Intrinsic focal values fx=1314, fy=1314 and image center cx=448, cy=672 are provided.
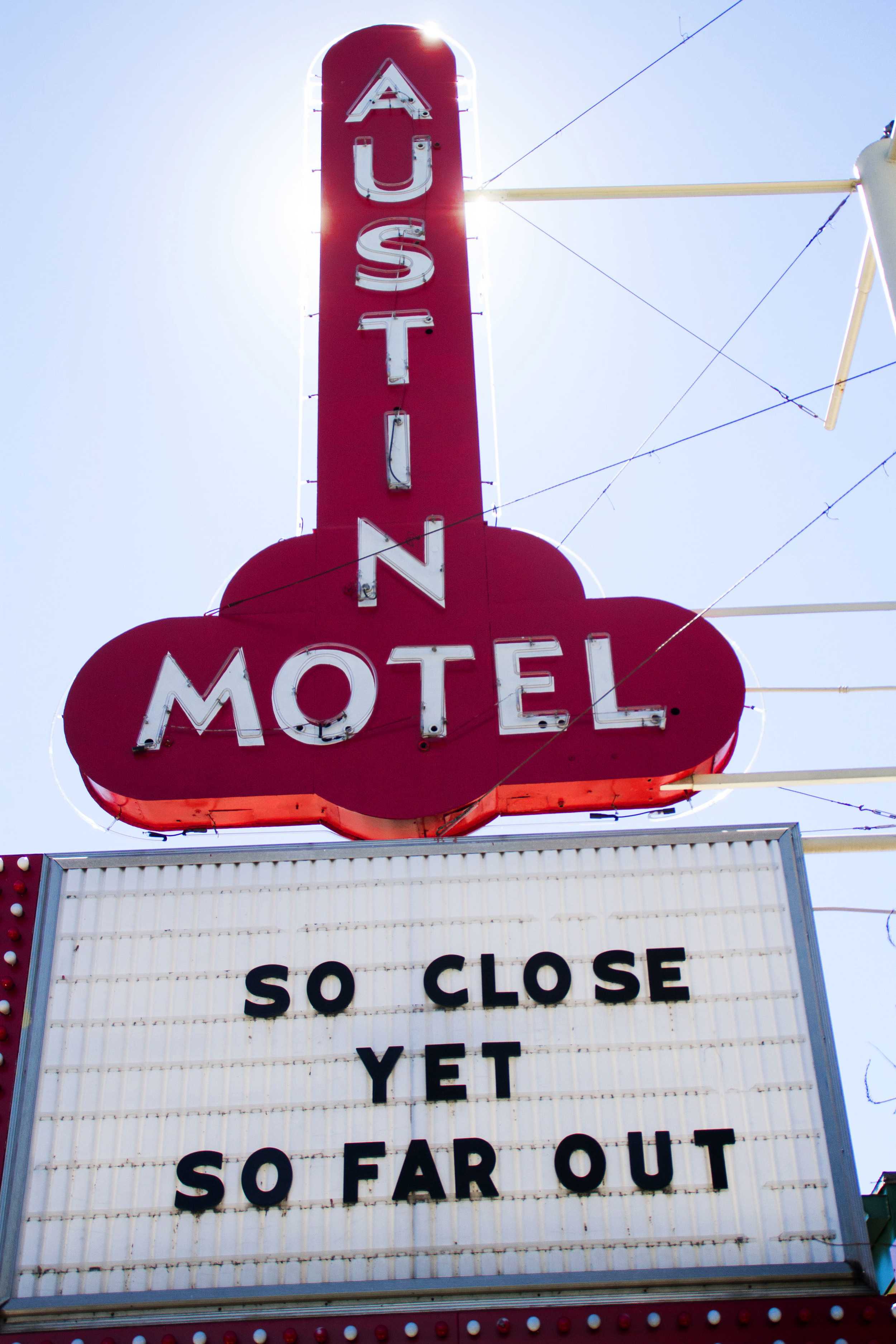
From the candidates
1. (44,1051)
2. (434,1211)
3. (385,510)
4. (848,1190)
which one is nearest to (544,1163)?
(434,1211)

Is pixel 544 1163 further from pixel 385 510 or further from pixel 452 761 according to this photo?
pixel 385 510

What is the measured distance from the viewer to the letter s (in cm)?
1202

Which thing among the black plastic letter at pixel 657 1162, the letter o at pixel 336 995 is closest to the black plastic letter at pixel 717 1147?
the black plastic letter at pixel 657 1162

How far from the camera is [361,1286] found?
7.36 metres

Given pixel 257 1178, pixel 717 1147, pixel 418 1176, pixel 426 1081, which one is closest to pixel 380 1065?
pixel 426 1081

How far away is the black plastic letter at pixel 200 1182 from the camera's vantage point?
7633 mm

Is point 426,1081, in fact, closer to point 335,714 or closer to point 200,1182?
point 200,1182

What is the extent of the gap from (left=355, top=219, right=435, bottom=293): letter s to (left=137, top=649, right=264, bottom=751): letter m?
4078mm

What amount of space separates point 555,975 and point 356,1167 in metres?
1.68

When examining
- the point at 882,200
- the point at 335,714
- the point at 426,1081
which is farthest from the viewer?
the point at 882,200

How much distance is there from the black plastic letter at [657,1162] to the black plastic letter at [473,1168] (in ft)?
2.63

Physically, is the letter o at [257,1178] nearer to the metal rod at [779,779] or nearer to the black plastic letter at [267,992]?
the black plastic letter at [267,992]

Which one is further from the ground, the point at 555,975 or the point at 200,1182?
the point at 555,975

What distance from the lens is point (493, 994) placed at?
325 inches
